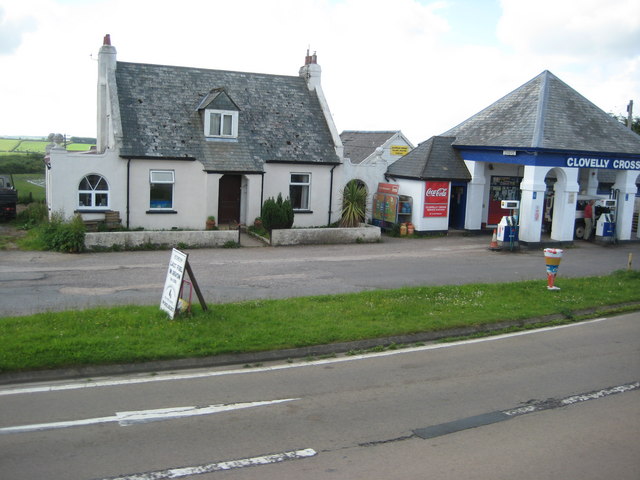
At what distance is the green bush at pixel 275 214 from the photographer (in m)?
24.8

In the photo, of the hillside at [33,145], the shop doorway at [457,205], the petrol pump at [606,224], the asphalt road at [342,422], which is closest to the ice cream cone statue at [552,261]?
the asphalt road at [342,422]

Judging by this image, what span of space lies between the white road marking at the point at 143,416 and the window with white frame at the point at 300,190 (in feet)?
65.0

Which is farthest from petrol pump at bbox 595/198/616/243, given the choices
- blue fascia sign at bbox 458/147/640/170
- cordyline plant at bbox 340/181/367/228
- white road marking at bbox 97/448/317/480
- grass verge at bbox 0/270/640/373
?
white road marking at bbox 97/448/317/480

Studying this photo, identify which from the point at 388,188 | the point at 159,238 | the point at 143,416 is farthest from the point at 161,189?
the point at 143,416

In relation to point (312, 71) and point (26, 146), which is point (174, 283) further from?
point (26, 146)

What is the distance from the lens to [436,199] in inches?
1129

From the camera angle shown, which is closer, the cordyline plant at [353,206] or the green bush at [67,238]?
the green bush at [67,238]

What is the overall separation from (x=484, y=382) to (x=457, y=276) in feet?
31.2

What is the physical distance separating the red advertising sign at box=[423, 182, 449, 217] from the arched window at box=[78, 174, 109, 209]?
1306 centimetres

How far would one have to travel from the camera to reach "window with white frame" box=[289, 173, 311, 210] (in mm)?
28328

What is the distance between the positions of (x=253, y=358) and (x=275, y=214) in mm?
14168

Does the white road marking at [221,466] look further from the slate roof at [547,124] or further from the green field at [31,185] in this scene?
the green field at [31,185]

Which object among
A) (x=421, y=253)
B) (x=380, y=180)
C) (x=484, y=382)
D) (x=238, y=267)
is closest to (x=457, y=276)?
(x=421, y=253)

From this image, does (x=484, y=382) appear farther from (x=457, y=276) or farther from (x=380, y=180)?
(x=380, y=180)
